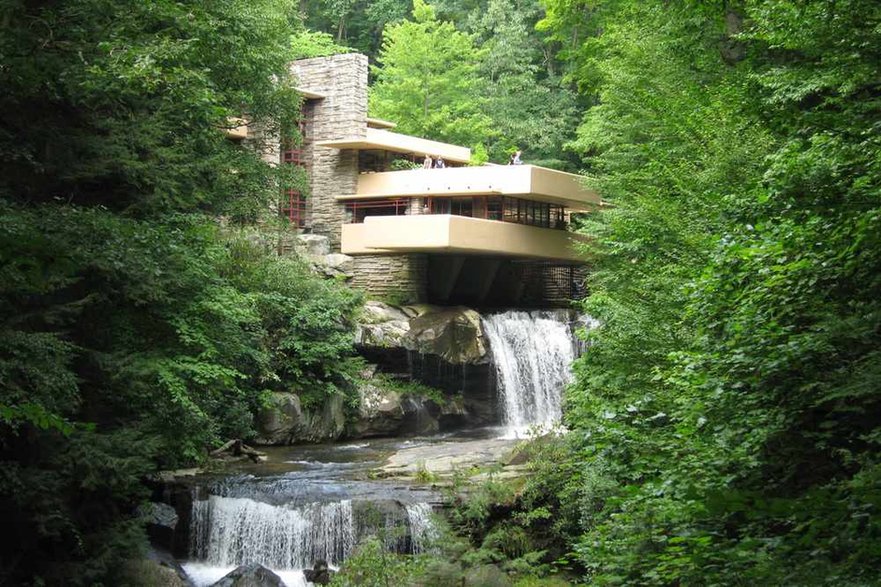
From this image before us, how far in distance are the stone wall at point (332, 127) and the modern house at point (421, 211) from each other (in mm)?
30

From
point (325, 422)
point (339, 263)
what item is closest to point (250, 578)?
point (325, 422)

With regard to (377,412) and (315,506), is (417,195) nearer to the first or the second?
(377,412)

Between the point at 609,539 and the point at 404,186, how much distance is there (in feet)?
72.2

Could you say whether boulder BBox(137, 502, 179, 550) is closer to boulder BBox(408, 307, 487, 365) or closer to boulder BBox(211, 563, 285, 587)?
Answer: boulder BBox(211, 563, 285, 587)

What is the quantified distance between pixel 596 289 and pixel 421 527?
8.84 metres

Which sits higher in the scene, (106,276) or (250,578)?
(106,276)

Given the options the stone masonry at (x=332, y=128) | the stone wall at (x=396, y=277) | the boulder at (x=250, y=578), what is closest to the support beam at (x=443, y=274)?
the stone wall at (x=396, y=277)

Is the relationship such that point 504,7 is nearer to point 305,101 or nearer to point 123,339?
point 305,101

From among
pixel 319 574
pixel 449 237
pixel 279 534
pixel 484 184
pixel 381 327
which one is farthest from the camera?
pixel 484 184

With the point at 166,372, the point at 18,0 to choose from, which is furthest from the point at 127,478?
the point at 18,0

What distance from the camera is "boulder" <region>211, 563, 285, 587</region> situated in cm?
1409

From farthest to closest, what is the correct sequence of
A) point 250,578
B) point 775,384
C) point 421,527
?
point 421,527 → point 250,578 → point 775,384

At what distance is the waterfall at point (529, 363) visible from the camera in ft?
84.2

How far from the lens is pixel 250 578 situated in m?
14.2
